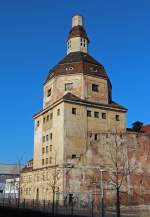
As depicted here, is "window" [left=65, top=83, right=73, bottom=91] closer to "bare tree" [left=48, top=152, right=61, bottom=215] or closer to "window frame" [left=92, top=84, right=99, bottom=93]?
"window frame" [left=92, top=84, right=99, bottom=93]

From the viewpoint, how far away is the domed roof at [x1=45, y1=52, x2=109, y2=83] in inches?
2320

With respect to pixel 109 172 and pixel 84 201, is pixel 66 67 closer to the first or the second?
pixel 109 172

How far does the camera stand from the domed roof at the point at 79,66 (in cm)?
5894

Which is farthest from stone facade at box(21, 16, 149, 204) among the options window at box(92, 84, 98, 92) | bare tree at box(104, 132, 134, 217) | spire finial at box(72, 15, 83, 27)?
spire finial at box(72, 15, 83, 27)

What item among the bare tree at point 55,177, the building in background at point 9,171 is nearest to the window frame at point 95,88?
the bare tree at point 55,177

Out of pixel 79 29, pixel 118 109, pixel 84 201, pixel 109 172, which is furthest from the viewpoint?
pixel 79 29

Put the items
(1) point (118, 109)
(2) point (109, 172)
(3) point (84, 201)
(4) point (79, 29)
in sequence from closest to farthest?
(3) point (84, 201) → (2) point (109, 172) → (1) point (118, 109) → (4) point (79, 29)

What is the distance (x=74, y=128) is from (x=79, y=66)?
11.3m

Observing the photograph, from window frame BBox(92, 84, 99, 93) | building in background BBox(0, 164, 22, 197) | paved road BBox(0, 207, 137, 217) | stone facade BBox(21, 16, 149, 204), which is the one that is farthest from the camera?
building in background BBox(0, 164, 22, 197)

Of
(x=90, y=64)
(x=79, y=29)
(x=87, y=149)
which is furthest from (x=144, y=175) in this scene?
(x=79, y=29)

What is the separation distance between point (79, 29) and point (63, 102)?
18751 millimetres

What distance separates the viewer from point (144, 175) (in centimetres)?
5694

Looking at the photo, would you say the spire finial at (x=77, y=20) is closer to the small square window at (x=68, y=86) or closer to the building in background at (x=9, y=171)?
the small square window at (x=68, y=86)

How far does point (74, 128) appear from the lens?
2137 inches
